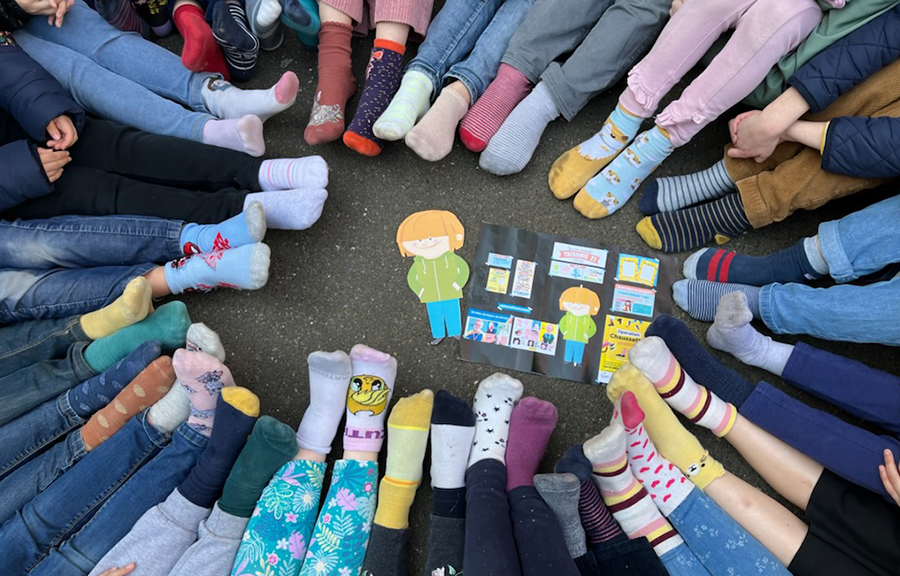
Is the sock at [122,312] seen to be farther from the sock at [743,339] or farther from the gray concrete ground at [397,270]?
the sock at [743,339]

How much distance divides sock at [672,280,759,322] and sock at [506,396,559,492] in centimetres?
33

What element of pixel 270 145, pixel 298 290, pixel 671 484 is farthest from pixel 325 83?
pixel 671 484

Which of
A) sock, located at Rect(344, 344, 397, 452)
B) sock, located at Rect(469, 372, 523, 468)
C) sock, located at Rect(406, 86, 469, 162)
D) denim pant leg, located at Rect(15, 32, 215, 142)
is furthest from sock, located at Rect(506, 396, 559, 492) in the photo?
denim pant leg, located at Rect(15, 32, 215, 142)

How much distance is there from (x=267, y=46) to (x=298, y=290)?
549mm

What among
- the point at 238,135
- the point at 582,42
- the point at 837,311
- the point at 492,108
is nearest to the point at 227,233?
the point at 238,135

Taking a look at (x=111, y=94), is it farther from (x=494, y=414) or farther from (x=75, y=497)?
(x=494, y=414)

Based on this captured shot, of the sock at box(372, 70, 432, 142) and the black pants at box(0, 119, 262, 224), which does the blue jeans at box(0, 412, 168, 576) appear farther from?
the sock at box(372, 70, 432, 142)

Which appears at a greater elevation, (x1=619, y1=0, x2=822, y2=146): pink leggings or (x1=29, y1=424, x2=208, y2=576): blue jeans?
(x1=619, y1=0, x2=822, y2=146): pink leggings

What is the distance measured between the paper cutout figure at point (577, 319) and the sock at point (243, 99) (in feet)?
2.16

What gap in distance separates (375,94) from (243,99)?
26 centimetres

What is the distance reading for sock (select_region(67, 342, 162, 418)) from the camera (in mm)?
1104

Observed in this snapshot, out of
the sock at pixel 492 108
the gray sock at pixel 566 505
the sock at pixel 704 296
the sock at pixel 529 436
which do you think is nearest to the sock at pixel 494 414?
the sock at pixel 529 436

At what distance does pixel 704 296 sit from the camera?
1183 mm

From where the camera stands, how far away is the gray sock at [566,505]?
0.99 m
